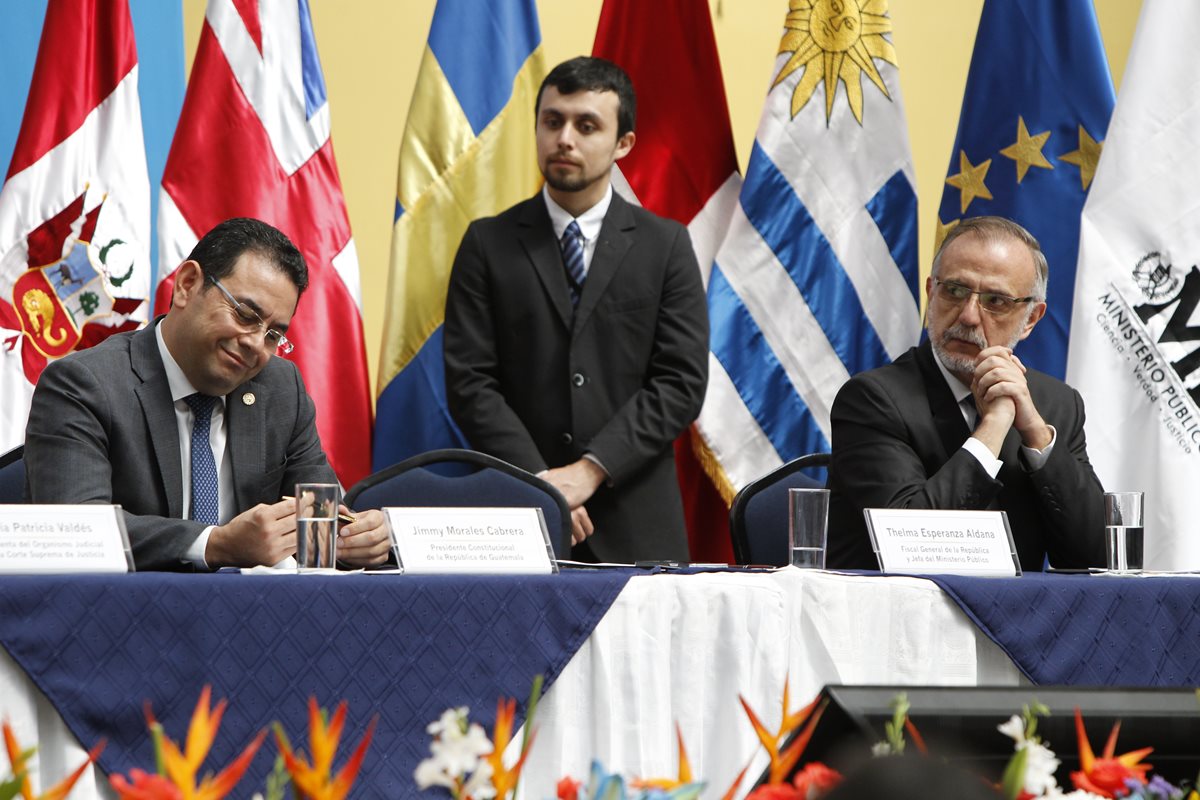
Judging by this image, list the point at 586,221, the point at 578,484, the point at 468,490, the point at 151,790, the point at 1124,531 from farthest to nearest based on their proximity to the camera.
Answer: the point at 586,221 < the point at 578,484 < the point at 468,490 < the point at 1124,531 < the point at 151,790

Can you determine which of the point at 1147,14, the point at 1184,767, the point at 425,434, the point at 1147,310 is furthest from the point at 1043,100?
the point at 1184,767

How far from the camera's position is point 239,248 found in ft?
8.32

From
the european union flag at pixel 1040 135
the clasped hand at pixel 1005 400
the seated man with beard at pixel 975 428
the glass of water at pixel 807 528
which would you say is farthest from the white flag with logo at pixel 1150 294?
the glass of water at pixel 807 528

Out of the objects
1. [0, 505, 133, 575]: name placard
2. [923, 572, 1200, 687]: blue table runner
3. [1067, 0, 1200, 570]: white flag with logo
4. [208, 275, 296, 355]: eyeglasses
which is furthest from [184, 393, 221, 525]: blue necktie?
[1067, 0, 1200, 570]: white flag with logo

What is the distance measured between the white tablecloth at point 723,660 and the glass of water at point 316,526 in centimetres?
39

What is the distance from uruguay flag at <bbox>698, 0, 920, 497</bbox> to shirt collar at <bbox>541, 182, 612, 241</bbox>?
0.57m

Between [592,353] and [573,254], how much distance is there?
0.89 feet

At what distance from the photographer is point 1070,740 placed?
0.68 metres

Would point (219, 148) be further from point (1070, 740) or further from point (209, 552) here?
point (1070, 740)

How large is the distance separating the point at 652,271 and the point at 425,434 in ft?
2.55

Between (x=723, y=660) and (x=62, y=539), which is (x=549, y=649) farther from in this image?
(x=62, y=539)

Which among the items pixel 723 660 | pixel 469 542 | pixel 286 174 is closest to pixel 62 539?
pixel 469 542

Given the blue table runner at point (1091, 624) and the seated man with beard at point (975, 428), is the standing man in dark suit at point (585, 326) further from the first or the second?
the blue table runner at point (1091, 624)

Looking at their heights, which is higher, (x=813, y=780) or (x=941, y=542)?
(x=813, y=780)
